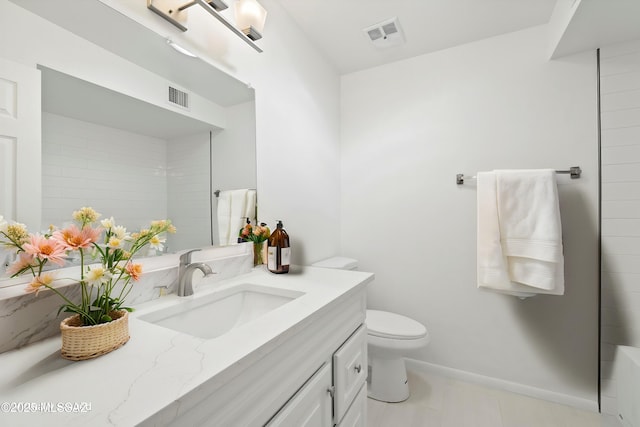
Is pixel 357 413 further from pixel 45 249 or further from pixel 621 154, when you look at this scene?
pixel 621 154

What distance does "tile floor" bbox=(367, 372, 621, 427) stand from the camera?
1457 mm

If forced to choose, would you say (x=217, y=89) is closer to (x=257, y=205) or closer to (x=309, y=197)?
(x=257, y=205)

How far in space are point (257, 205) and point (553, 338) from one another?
186 cm

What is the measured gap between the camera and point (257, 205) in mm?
1353

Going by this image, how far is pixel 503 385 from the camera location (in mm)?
1711

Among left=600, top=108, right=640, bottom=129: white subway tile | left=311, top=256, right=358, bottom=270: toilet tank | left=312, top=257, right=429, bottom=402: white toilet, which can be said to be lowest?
left=312, top=257, right=429, bottom=402: white toilet

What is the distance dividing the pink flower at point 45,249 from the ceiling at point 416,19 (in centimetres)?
160

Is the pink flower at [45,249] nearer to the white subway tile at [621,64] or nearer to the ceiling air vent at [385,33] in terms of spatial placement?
the ceiling air vent at [385,33]

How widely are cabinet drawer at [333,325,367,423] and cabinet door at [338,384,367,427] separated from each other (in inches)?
1.0

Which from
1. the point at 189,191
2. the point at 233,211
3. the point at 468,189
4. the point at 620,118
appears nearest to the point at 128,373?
the point at 189,191

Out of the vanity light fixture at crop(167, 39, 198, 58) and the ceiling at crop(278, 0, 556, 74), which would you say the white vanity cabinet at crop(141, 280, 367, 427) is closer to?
the vanity light fixture at crop(167, 39, 198, 58)

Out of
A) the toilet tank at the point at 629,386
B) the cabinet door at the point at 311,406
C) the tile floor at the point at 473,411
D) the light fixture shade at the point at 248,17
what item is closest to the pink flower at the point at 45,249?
the cabinet door at the point at 311,406

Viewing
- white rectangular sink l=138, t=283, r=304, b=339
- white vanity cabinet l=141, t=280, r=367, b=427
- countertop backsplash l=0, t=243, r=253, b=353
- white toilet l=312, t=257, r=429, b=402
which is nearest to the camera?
white vanity cabinet l=141, t=280, r=367, b=427

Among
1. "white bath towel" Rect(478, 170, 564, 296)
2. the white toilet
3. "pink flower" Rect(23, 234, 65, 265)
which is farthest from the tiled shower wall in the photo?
"pink flower" Rect(23, 234, 65, 265)
